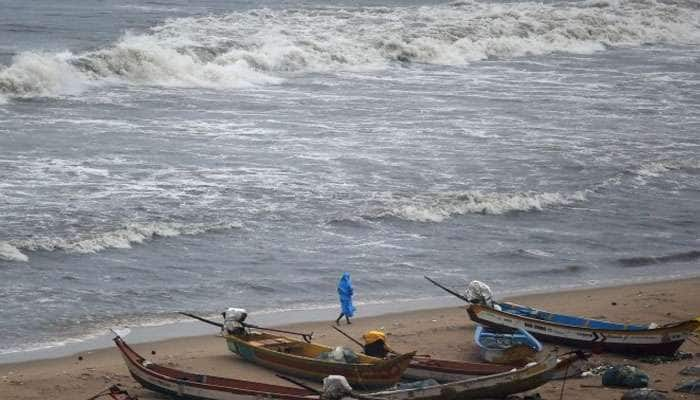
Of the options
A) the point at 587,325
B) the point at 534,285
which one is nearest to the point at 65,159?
the point at 534,285

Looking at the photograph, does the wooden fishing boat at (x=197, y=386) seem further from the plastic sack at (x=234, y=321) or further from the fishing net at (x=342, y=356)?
the plastic sack at (x=234, y=321)

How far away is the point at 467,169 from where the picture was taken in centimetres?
2598

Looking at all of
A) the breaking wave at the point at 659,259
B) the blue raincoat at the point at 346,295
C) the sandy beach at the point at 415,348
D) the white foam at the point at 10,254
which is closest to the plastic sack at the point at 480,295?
the sandy beach at the point at 415,348

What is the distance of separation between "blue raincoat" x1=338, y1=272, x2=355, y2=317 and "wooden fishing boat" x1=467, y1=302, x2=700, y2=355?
5.34ft

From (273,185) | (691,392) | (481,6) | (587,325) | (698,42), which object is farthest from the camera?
(481,6)

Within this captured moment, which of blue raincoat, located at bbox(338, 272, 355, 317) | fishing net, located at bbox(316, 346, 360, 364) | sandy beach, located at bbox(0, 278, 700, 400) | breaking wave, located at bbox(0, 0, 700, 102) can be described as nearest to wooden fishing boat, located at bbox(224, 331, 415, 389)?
fishing net, located at bbox(316, 346, 360, 364)

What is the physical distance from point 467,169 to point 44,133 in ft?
30.5

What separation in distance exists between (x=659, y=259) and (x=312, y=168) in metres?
7.75

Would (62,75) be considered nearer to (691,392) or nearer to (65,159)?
(65,159)

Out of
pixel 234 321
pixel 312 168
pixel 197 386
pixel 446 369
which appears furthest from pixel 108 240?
pixel 446 369

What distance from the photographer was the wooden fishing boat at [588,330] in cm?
1494

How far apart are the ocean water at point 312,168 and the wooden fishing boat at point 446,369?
12.3 feet

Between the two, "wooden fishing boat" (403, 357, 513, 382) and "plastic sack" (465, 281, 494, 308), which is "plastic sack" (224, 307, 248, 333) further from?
"plastic sack" (465, 281, 494, 308)

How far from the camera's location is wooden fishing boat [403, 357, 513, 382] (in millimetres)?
13695
